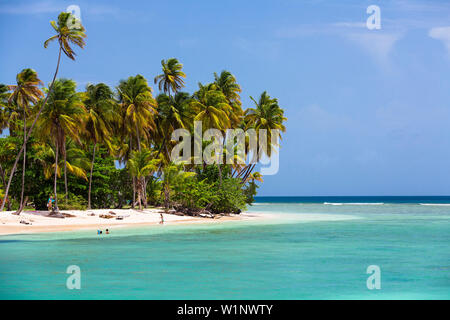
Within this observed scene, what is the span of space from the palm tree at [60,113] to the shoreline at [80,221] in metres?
1.58

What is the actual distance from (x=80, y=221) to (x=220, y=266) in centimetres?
1690

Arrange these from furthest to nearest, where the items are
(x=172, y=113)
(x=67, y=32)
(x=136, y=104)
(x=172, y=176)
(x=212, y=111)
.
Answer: (x=172, y=113), (x=212, y=111), (x=136, y=104), (x=172, y=176), (x=67, y=32)

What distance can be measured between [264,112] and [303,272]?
34.3 metres

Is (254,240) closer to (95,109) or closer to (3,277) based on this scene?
(3,277)

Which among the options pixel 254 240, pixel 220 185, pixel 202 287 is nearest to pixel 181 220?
pixel 220 185

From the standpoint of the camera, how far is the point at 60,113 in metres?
29.6

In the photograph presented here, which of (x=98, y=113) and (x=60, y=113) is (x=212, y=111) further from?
(x=60, y=113)

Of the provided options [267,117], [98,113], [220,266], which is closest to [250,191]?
[267,117]

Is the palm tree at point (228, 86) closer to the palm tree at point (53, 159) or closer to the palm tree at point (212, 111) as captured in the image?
the palm tree at point (212, 111)

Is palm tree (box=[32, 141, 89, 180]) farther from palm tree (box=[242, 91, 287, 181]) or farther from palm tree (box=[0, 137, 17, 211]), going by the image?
palm tree (box=[242, 91, 287, 181])

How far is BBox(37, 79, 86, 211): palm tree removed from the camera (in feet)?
96.6

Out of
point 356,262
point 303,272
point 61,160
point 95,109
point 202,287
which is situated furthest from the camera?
point 95,109

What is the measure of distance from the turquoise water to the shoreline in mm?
2921

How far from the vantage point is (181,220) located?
35.2 meters
